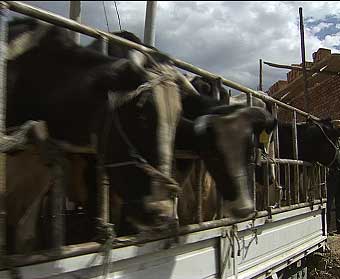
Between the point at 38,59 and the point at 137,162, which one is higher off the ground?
the point at 38,59

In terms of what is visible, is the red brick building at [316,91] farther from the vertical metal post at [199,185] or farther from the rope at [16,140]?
the rope at [16,140]

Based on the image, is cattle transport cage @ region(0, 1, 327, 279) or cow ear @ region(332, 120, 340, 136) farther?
cow ear @ region(332, 120, 340, 136)

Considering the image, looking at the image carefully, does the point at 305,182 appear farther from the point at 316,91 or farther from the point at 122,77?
the point at 316,91

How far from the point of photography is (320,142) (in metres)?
7.17

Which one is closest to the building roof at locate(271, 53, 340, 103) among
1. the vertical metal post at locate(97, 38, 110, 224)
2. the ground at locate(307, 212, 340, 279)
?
the ground at locate(307, 212, 340, 279)

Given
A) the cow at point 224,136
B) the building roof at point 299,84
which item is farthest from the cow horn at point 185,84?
the building roof at point 299,84

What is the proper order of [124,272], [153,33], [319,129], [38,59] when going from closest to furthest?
1. [153,33]
2. [124,272]
3. [38,59]
4. [319,129]

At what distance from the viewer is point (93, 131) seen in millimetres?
2752

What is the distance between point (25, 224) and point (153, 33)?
113 centimetres

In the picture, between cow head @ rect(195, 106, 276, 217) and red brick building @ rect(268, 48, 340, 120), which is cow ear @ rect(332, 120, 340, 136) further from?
cow head @ rect(195, 106, 276, 217)

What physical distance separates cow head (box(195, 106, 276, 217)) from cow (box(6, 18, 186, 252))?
43cm

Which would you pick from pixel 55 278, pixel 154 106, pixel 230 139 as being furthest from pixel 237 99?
pixel 55 278

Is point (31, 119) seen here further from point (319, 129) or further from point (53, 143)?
point (319, 129)

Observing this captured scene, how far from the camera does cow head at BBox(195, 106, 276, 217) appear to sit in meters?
3.21
